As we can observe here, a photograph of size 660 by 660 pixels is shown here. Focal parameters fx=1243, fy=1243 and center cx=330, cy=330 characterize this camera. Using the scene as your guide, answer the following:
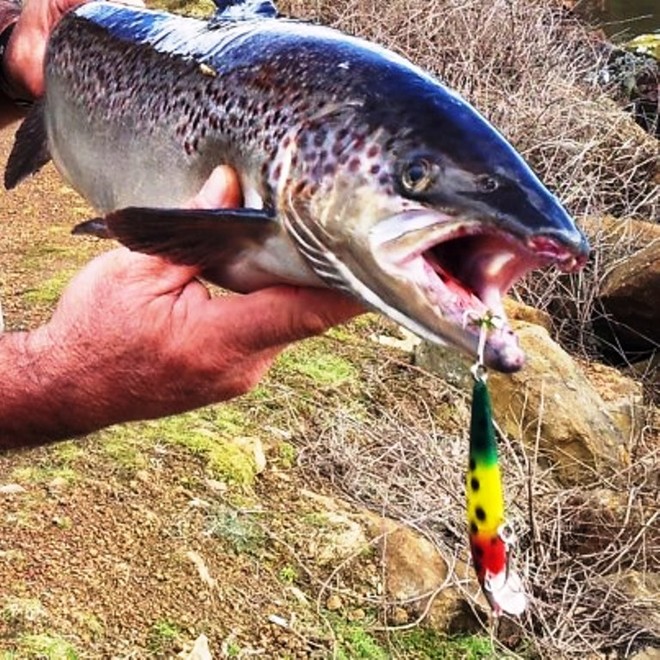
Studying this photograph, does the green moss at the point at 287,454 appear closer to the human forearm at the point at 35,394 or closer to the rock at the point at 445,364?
the rock at the point at 445,364

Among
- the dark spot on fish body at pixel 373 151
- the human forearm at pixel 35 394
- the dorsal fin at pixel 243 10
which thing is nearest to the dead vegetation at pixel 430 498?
the human forearm at pixel 35 394

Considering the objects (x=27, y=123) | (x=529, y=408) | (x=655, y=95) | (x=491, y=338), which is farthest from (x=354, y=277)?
(x=655, y=95)

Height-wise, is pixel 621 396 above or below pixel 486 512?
below

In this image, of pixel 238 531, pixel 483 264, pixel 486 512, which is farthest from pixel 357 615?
pixel 483 264

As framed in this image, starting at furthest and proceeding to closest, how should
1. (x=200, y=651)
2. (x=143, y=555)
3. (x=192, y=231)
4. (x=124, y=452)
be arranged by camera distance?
(x=124, y=452) → (x=143, y=555) → (x=200, y=651) → (x=192, y=231)

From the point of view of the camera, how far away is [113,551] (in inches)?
146

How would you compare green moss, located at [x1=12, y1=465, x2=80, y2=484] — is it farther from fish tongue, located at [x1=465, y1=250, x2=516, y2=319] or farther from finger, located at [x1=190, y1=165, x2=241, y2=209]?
fish tongue, located at [x1=465, y1=250, x2=516, y2=319]

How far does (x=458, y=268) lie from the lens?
1.92 metres

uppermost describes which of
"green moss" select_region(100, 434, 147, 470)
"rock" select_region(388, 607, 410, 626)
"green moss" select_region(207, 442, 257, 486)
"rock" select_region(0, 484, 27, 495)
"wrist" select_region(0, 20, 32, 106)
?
"wrist" select_region(0, 20, 32, 106)

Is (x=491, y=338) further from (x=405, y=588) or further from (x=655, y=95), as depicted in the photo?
(x=655, y=95)

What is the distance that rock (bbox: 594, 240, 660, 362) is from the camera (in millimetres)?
7488

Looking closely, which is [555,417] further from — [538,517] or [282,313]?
[282,313]

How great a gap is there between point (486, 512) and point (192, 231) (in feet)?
2.25

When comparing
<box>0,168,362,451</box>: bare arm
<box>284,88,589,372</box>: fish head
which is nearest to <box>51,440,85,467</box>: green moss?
<box>0,168,362,451</box>: bare arm
